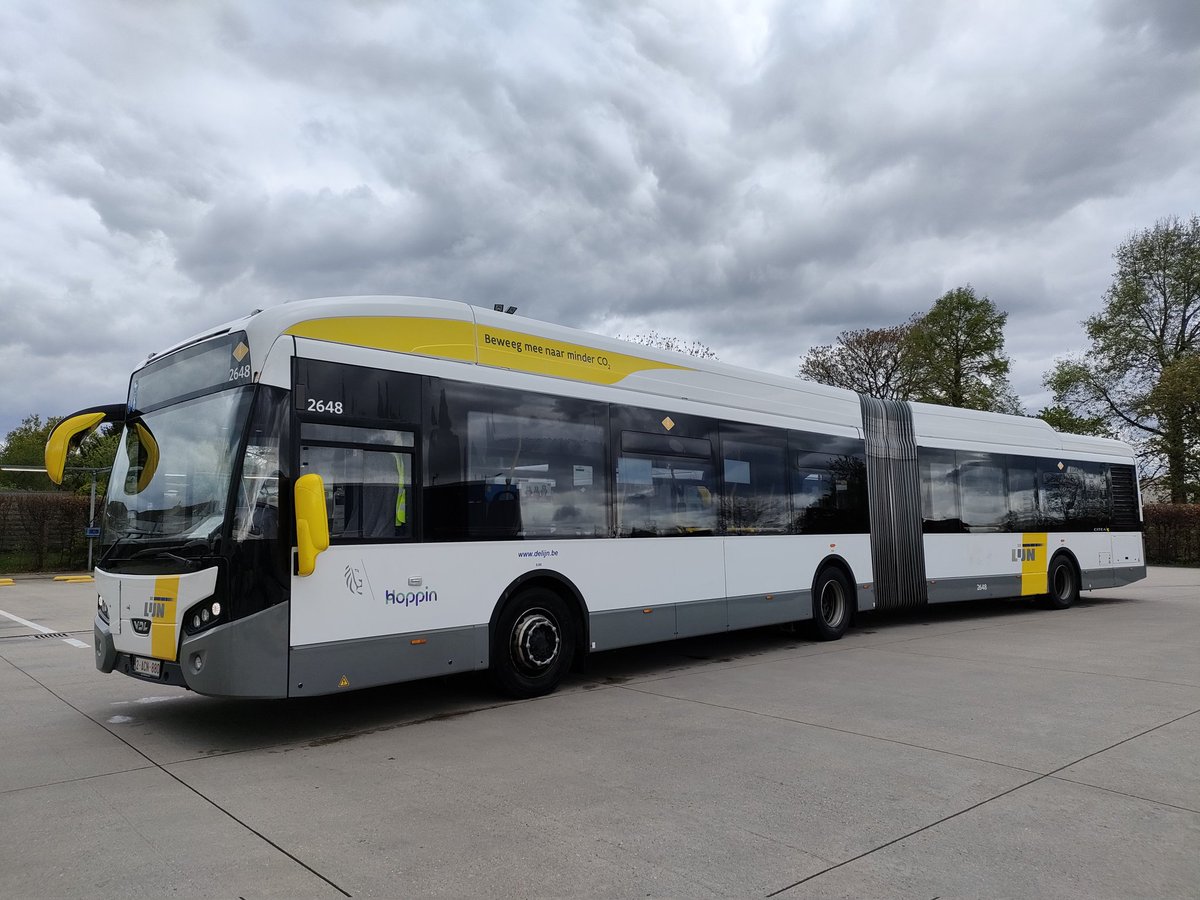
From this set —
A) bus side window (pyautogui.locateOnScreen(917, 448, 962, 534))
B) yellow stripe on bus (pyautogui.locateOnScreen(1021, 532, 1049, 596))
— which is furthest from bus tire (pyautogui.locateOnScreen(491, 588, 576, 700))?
yellow stripe on bus (pyautogui.locateOnScreen(1021, 532, 1049, 596))

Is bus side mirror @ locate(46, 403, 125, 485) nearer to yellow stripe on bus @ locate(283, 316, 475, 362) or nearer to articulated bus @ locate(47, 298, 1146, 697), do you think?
articulated bus @ locate(47, 298, 1146, 697)

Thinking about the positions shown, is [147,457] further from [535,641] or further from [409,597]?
[535,641]

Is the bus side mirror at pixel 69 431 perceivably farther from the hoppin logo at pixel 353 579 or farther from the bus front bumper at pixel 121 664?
the hoppin logo at pixel 353 579

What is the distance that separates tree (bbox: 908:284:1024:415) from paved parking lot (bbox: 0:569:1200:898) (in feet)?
125

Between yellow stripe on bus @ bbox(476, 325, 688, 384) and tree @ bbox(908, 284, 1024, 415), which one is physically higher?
tree @ bbox(908, 284, 1024, 415)

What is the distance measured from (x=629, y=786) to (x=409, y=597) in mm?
2472

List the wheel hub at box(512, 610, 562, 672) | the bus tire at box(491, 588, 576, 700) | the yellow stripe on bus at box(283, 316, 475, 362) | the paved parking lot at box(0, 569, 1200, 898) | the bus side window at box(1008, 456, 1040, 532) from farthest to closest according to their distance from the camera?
the bus side window at box(1008, 456, 1040, 532), the wheel hub at box(512, 610, 562, 672), the bus tire at box(491, 588, 576, 700), the yellow stripe on bus at box(283, 316, 475, 362), the paved parking lot at box(0, 569, 1200, 898)

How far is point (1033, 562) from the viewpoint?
1481 cm

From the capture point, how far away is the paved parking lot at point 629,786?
3.76m

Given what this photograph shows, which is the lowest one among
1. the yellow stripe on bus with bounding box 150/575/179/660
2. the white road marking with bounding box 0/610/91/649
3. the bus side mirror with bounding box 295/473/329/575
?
the white road marking with bounding box 0/610/91/649

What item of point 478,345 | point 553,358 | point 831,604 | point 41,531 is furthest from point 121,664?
point 41,531

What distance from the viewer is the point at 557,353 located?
813 centimetres

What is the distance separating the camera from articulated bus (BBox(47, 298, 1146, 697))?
5.88 meters

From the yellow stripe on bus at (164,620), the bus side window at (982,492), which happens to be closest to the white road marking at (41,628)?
the yellow stripe on bus at (164,620)
